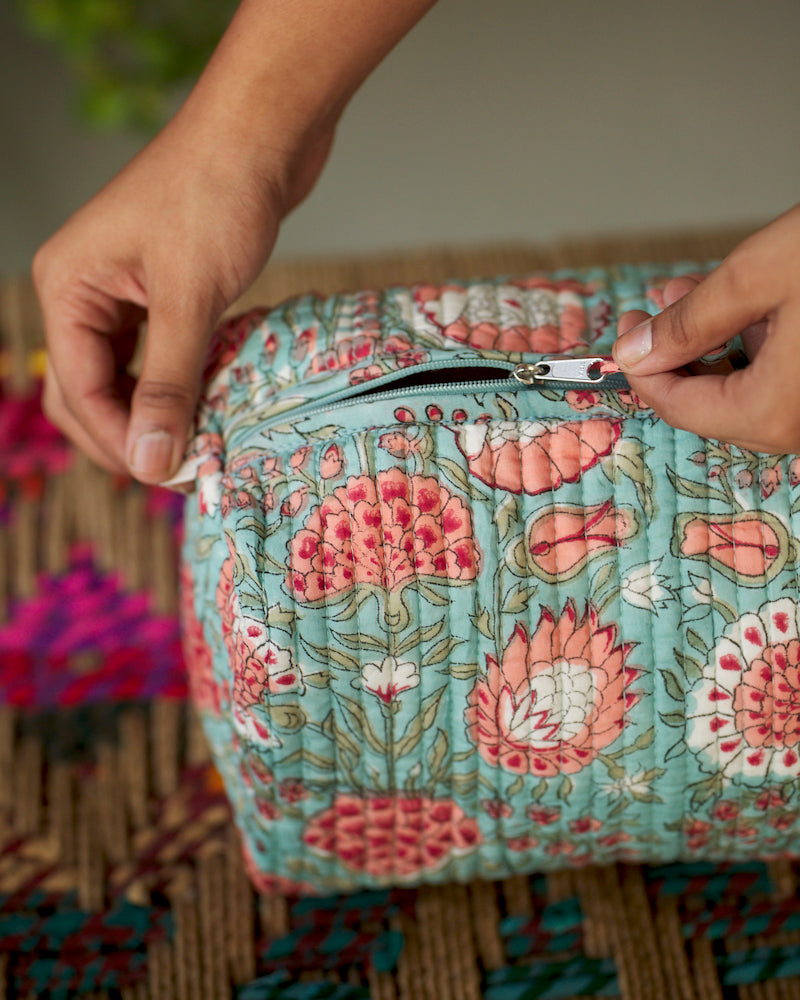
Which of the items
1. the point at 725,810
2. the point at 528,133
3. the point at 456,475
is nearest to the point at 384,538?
the point at 456,475

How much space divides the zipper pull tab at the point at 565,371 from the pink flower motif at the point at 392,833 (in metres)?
0.26

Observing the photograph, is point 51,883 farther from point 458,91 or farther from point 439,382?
point 458,91

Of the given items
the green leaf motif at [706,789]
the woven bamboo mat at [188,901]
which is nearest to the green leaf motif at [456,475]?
the green leaf motif at [706,789]

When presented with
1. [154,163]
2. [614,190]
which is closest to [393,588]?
[154,163]

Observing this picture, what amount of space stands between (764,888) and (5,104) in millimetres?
1502

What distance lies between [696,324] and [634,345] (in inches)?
1.4

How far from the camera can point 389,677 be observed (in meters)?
0.52

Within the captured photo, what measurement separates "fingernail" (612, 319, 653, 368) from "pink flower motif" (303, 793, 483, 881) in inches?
11.0

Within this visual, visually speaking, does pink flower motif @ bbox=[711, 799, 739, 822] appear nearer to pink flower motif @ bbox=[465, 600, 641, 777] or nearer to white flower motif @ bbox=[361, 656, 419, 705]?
pink flower motif @ bbox=[465, 600, 641, 777]

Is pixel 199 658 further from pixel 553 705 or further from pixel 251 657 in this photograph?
pixel 553 705

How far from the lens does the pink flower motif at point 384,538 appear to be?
19.5 inches

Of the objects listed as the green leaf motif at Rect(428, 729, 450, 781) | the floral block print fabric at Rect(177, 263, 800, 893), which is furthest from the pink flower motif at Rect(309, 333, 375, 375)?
the green leaf motif at Rect(428, 729, 450, 781)

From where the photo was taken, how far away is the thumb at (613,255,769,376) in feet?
1.40

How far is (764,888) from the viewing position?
2.14ft
